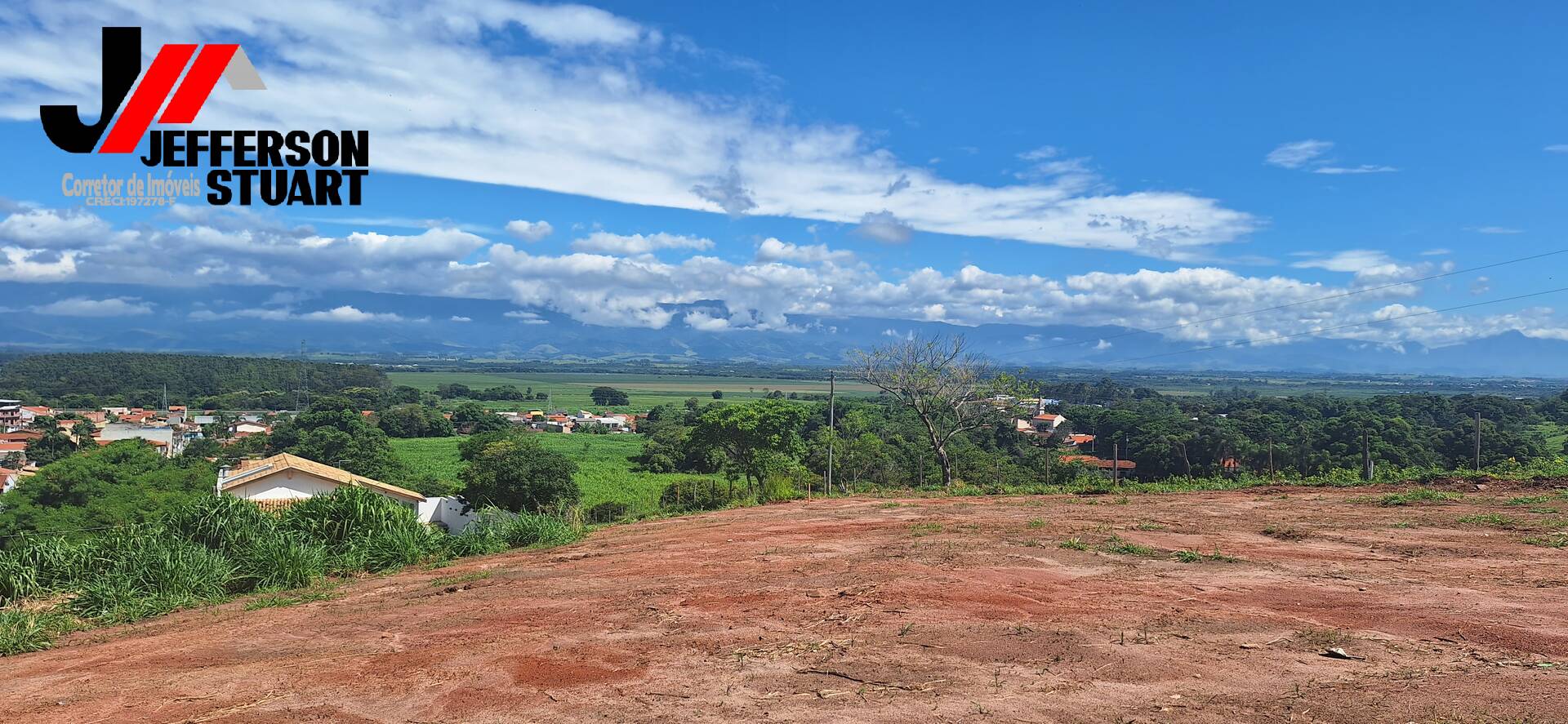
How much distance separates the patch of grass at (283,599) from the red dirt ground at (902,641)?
28 centimetres

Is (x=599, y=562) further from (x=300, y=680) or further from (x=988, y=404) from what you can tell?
(x=988, y=404)

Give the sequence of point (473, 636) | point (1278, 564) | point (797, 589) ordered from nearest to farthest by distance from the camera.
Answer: point (473, 636) < point (797, 589) < point (1278, 564)

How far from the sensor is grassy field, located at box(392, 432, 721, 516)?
41.3 metres

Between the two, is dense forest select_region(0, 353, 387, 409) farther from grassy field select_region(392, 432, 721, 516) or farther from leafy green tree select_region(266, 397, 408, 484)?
grassy field select_region(392, 432, 721, 516)

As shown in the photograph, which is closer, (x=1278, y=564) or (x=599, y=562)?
(x=1278, y=564)

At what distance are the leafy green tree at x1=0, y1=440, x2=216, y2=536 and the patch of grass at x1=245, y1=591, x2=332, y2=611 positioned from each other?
17260 millimetres

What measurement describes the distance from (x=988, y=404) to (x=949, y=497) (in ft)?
26.0

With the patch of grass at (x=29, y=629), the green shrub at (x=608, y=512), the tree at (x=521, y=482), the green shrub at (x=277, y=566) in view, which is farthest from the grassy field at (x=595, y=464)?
the patch of grass at (x=29, y=629)

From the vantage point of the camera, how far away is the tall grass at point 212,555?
33.1 ft

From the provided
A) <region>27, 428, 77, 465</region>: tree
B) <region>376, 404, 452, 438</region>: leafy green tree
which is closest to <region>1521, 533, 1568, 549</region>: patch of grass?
<region>27, 428, 77, 465</region>: tree

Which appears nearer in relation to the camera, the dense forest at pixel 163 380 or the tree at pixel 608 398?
the dense forest at pixel 163 380

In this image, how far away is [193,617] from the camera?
31.6ft

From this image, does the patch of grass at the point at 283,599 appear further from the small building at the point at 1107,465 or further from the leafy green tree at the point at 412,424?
the leafy green tree at the point at 412,424

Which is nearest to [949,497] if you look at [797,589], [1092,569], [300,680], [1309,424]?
[1092,569]
